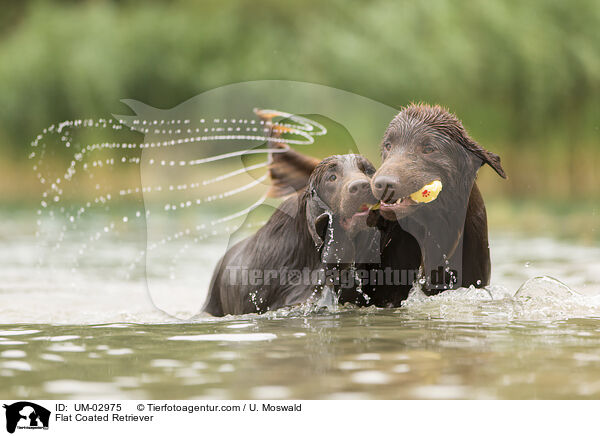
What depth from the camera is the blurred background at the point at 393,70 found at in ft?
45.5

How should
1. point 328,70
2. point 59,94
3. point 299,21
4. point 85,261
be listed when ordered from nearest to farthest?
point 85,261
point 328,70
point 59,94
point 299,21

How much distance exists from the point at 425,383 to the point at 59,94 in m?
15.9

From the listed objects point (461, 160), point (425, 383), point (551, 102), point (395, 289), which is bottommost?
point (425, 383)

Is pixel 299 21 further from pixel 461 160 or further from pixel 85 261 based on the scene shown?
pixel 461 160

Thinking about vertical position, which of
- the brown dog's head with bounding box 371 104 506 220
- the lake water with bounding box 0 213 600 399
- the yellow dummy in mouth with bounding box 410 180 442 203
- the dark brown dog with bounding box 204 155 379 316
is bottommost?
the lake water with bounding box 0 213 600 399

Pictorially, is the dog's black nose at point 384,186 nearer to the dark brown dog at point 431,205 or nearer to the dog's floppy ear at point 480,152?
the dark brown dog at point 431,205

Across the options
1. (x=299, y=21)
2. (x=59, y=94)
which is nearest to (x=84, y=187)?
(x=59, y=94)

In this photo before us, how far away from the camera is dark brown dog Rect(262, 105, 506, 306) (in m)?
4.70

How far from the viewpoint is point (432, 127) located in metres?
4.86

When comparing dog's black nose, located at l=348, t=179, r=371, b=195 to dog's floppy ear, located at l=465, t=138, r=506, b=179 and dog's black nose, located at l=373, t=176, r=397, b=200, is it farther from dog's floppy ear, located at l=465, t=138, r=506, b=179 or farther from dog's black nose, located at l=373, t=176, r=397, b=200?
dog's floppy ear, located at l=465, t=138, r=506, b=179
